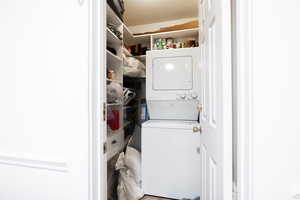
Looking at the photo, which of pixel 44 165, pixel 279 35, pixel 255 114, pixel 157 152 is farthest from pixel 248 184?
pixel 157 152

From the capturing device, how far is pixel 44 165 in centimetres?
81

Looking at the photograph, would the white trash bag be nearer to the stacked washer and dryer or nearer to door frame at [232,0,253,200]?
the stacked washer and dryer

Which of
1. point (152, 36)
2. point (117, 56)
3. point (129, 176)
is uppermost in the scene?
point (152, 36)

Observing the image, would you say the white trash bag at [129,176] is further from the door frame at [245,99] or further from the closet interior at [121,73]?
the door frame at [245,99]

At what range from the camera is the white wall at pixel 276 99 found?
1.71 feet

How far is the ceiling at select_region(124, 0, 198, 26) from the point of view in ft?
7.45

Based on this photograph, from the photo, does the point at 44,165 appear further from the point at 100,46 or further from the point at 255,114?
the point at 255,114

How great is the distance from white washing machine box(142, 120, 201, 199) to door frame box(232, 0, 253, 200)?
124cm

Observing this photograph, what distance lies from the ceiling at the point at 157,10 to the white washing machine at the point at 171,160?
1856mm

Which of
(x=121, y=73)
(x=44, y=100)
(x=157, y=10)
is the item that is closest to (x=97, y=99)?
(x=44, y=100)

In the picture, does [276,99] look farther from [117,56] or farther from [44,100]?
[117,56]

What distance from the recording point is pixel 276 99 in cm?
53

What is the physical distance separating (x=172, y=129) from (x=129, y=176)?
816 mm

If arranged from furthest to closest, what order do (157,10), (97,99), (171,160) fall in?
(157,10), (171,160), (97,99)
